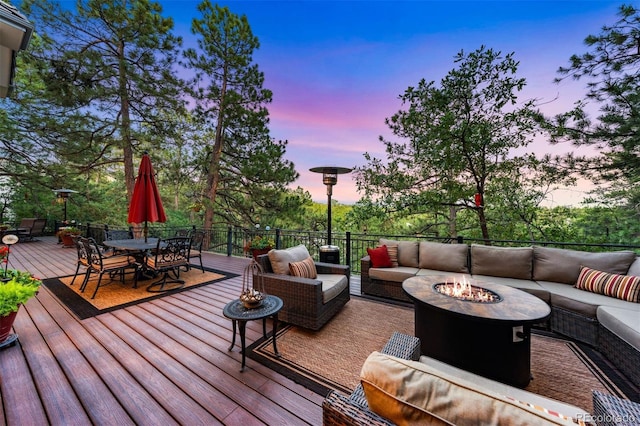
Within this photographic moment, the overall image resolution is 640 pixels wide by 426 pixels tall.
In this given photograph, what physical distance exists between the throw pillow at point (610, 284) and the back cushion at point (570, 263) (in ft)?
0.38

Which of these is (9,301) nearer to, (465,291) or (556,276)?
(465,291)

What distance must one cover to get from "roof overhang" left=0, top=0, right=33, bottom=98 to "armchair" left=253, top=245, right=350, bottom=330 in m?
2.74

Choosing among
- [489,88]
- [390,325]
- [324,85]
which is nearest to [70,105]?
[324,85]

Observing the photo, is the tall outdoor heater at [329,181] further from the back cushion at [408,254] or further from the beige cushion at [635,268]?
the beige cushion at [635,268]

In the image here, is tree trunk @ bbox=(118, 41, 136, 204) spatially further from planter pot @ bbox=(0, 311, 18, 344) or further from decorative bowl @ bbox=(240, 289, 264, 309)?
decorative bowl @ bbox=(240, 289, 264, 309)

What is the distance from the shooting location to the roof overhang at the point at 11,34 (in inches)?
66.2

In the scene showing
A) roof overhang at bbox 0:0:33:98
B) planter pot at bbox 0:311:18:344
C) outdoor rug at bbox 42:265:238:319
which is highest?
roof overhang at bbox 0:0:33:98

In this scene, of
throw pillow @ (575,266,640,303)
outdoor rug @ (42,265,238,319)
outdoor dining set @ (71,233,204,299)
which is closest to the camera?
throw pillow @ (575,266,640,303)

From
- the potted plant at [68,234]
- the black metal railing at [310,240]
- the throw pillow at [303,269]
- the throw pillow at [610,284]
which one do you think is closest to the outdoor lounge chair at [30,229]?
the black metal railing at [310,240]

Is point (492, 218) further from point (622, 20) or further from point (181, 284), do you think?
point (181, 284)

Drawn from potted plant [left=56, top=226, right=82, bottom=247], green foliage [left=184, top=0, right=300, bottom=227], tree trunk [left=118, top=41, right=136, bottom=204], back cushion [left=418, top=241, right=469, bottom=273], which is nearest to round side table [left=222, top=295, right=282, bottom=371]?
back cushion [left=418, top=241, right=469, bottom=273]

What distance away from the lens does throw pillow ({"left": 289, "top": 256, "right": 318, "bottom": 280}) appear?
2949 millimetres

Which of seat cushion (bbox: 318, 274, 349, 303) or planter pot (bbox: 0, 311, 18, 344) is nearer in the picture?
planter pot (bbox: 0, 311, 18, 344)

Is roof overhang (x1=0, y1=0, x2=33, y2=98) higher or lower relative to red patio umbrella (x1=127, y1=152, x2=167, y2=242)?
higher
